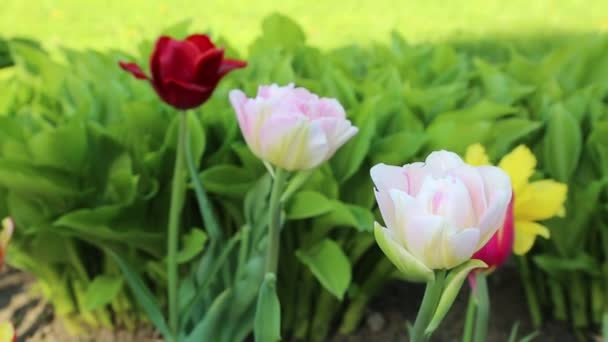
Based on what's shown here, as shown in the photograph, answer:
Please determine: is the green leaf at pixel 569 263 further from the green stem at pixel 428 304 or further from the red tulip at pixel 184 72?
the green stem at pixel 428 304

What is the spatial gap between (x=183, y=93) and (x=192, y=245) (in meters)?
0.60

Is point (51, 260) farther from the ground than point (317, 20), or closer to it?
farther from the ground

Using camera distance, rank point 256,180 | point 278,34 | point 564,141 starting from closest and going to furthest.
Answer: point 256,180 < point 564,141 < point 278,34

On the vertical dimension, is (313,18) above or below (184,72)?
below

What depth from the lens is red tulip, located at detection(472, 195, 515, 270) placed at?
1.13 metres

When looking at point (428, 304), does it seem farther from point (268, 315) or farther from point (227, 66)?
point (227, 66)

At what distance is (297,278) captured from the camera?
7.09 ft

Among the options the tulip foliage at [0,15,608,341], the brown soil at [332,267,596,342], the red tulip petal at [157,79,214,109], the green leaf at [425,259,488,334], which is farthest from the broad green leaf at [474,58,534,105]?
the green leaf at [425,259,488,334]

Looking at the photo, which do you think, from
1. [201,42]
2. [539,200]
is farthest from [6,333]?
[539,200]

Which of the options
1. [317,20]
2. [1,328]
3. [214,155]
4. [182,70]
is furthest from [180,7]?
[1,328]

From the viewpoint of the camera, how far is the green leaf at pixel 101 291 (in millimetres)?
1988

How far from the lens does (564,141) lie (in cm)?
213

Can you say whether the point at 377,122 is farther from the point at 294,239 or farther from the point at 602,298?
the point at 602,298

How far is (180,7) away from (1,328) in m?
5.45
